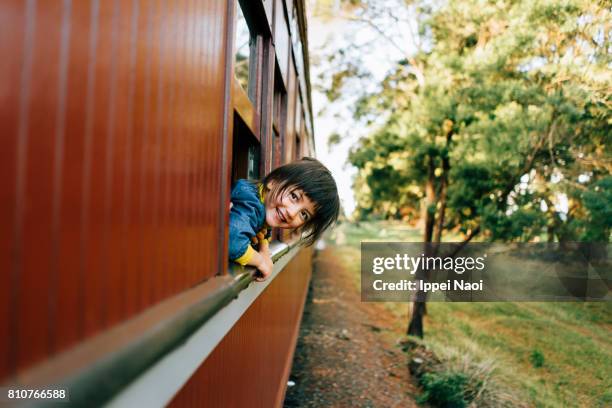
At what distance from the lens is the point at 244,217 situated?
197 centimetres

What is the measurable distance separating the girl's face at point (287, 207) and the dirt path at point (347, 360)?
13.7 ft

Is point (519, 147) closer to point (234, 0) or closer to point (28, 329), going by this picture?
point (234, 0)

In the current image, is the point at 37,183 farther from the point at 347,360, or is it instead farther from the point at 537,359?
the point at 537,359

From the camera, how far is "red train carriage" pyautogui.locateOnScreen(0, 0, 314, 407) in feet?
1.87

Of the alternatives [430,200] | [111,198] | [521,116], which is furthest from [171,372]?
[430,200]

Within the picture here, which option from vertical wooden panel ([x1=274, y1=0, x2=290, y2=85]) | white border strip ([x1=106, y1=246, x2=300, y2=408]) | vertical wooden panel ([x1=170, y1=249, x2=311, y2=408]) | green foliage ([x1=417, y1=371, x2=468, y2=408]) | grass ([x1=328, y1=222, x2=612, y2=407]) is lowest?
grass ([x1=328, y1=222, x2=612, y2=407])

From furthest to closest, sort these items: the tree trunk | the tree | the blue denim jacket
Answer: the tree trunk < the tree < the blue denim jacket

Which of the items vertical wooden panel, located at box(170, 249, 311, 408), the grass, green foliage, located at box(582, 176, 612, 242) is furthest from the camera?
the grass

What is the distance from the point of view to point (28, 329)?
1.92ft

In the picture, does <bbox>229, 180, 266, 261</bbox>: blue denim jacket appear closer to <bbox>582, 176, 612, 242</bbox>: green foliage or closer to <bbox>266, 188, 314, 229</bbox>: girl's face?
<bbox>266, 188, 314, 229</bbox>: girl's face

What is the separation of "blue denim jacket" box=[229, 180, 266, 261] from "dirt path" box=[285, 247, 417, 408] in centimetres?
430

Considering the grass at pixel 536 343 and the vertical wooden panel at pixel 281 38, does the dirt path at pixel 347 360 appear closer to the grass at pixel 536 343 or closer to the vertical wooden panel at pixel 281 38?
the grass at pixel 536 343

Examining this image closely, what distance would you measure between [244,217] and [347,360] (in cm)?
620

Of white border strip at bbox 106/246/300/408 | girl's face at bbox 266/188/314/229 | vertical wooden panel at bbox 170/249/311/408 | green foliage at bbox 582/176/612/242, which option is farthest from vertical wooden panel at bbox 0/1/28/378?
green foliage at bbox 582/176/612/242
